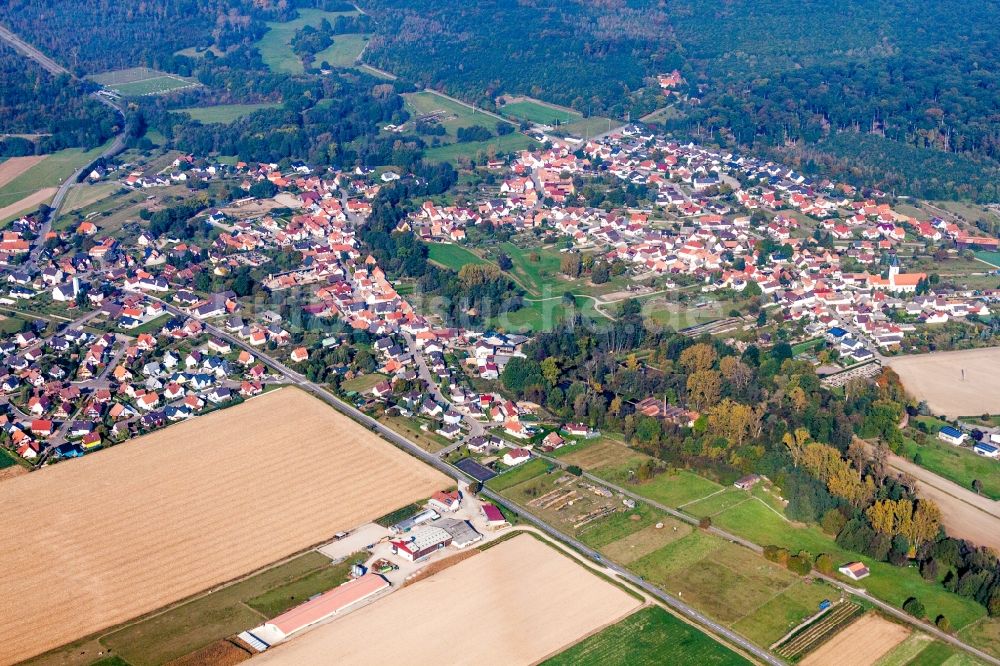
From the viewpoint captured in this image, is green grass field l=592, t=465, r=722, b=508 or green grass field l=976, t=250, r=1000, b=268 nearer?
green grass field l=592, t=465, r=722, b=508

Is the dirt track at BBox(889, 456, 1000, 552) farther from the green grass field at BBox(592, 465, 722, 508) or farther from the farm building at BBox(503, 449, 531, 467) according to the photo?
the farm building at BBox(503, 449, 531, 467)

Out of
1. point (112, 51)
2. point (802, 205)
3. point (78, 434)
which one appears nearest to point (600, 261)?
point (802, 205)

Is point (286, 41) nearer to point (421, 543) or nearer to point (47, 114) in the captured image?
point (47, 114)

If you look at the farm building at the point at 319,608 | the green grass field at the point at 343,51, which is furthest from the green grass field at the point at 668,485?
the green grass field at the point at 343,51

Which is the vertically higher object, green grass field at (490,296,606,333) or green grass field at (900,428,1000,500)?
green grass field at (900,428,1000,500)

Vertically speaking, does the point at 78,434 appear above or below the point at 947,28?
below

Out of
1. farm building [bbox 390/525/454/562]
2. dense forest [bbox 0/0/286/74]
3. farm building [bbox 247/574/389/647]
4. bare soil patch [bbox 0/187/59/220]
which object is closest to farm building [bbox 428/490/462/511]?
farm building [bbox 390/525/454/562]

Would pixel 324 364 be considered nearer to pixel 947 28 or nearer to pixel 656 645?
pixel 656 645
